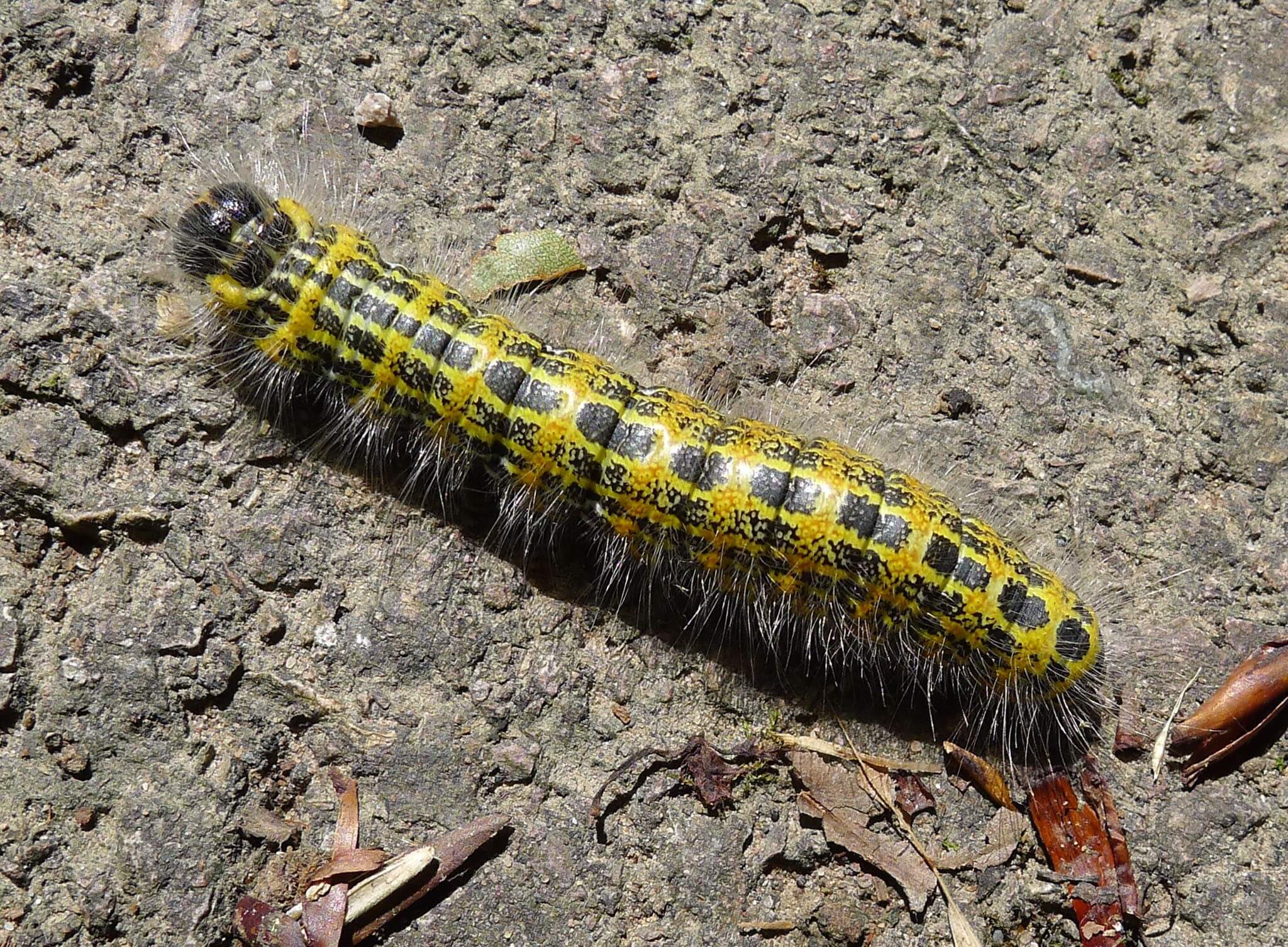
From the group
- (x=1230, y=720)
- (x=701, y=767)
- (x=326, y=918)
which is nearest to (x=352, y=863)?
(x=326, y=918)

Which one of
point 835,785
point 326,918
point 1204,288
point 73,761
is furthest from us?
point 1204,288

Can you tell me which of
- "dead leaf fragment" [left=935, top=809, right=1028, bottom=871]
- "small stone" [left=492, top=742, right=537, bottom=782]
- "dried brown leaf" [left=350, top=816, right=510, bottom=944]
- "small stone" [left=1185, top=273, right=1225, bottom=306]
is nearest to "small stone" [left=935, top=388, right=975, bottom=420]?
"small stone" [left=1185, top=273, right=1225, bottom=306]

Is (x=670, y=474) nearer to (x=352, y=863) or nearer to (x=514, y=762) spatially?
(x=514, y=762)

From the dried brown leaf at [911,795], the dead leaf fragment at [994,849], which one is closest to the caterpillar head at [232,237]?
Result: the dried brown leaf at [911,795]

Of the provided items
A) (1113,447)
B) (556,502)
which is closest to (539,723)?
(556,502)

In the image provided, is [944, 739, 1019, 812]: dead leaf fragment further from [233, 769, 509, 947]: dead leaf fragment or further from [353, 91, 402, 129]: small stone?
[353, 91, 402, 129]: small stone

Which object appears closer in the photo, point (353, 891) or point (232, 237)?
point (353, 891)

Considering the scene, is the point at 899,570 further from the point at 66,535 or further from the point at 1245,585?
the point at 66,535

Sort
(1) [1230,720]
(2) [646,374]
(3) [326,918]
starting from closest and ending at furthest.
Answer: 1. (3) [326,918]
2. (1) [1230,720]
3. (2) [646,374]
